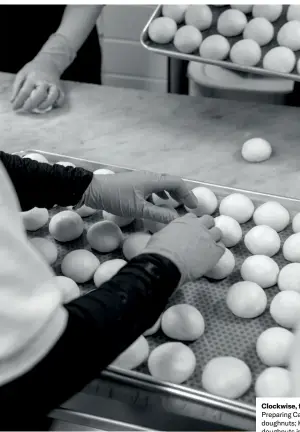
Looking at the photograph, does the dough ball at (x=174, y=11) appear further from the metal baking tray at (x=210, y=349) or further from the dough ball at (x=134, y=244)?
the dough ball at (x=134, y=244)

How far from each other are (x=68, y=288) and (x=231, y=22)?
3.32 ft

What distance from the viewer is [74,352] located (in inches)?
33.5

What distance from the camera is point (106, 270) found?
1258 mm

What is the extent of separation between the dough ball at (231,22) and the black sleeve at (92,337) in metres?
0.97

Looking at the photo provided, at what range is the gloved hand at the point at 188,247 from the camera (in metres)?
1.08

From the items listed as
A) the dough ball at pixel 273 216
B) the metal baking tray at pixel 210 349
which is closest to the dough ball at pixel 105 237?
the metal baking tray at pixel 210 349

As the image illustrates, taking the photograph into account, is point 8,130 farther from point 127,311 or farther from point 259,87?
point 127,311

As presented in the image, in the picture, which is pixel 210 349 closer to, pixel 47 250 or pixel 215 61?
pixel 47 250

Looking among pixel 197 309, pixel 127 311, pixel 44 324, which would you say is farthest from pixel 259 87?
pixel 44 324

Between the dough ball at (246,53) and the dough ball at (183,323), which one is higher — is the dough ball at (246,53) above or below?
above

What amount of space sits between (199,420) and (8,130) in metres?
1.22

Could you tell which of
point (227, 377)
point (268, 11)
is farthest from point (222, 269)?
point (268, 11)

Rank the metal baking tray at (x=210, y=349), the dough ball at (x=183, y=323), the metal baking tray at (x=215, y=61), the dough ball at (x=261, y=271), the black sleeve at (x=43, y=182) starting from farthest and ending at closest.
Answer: the metal baking tray at (x=215, y=61), the black sleeve at (x=43, y=182), the dough ball at (x=261, y=271), the dough ball at (x=183, y=323), the metal baking tray at (x=210, y=349)

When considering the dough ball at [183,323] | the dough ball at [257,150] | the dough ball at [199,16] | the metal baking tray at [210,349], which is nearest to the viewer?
the metal baking tray at [210,349]
